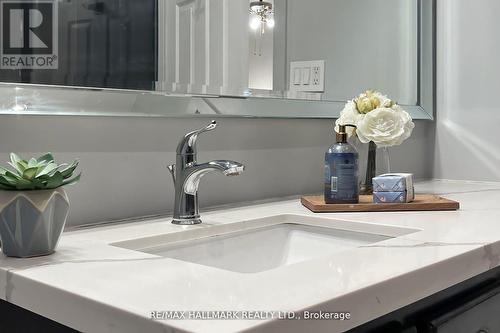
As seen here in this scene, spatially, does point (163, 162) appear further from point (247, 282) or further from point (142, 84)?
point (247, 282)

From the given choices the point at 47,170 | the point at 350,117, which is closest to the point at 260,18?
the point at 350,117

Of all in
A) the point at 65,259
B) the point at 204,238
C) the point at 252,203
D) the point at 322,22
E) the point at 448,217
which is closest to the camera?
the point at 65,259

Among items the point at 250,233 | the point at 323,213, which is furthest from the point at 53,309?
the point at 323,213

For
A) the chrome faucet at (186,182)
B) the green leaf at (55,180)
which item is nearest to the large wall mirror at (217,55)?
the chrome faucet at (186,182)

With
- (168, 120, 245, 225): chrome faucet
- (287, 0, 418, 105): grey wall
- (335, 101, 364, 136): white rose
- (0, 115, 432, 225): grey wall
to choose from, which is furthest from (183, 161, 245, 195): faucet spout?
(287, 0, 418, 105): grey wall

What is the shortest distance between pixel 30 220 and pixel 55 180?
0.06 m

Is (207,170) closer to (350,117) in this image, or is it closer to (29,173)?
(29,173)

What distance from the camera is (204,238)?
0.97 m

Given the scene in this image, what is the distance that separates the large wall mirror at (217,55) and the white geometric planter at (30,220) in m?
0.22

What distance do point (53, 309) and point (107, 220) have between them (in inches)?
16.4

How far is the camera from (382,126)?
4.23 feet

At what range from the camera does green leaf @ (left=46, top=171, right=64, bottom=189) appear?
0.73 metres

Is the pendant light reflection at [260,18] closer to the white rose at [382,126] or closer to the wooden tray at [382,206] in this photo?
the white rose at [382,126]

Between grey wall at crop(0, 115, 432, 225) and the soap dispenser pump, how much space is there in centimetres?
18
